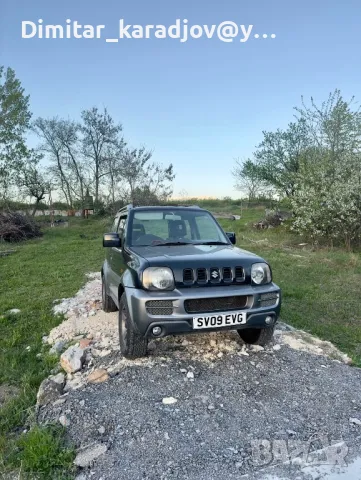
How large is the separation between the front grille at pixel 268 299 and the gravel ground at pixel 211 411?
651 mm

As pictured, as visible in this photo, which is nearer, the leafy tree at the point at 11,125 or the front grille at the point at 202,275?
the front grille at the point at 202,275

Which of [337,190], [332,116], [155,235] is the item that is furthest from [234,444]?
[332,116]

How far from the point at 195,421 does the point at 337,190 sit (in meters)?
12.2

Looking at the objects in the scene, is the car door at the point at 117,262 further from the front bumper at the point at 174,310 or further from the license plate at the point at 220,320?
the license plate at the point at 220,320

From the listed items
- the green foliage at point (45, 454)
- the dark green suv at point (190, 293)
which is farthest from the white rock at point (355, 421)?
the green foliage at point (45, 454)

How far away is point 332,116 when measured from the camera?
17.5 m

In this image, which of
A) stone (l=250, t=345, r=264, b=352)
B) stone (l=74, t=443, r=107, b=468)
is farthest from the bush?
stone (l=74, t=443, r=107, b=468)

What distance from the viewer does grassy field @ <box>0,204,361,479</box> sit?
263 cm

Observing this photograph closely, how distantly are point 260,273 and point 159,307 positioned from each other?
1.17 m

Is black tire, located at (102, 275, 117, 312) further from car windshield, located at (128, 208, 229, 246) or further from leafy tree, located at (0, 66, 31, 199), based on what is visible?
leafy tree, located at (0, 66, 31, 199)

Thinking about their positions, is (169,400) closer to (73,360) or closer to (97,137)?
(73,360)

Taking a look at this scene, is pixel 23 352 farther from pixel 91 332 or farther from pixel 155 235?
pixel 155 235

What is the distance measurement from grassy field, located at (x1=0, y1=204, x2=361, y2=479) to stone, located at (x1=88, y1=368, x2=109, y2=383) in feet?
1.98

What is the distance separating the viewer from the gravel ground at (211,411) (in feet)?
7.90
